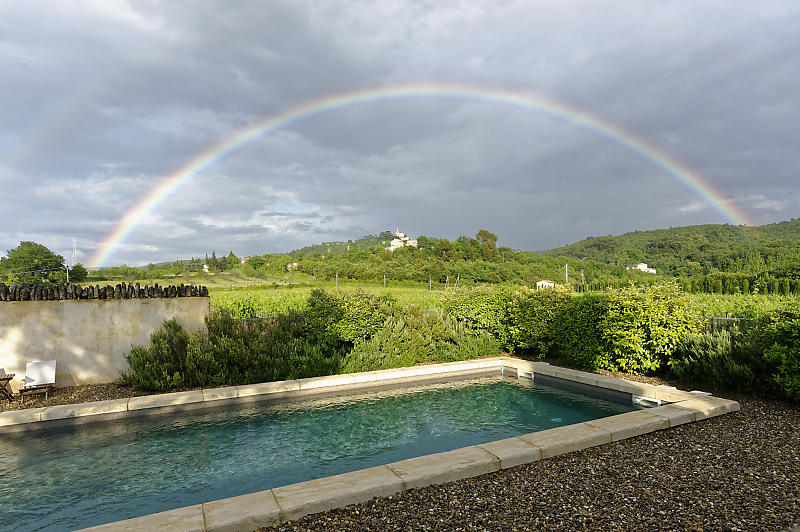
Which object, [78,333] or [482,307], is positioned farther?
[482,307]

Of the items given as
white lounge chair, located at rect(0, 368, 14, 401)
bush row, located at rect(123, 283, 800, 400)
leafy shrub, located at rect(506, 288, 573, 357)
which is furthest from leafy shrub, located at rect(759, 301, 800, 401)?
white lounge chair, located at rect(0, 368, 14, 401)

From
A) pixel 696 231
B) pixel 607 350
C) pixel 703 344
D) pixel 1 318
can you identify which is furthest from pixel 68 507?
pixel 696 231

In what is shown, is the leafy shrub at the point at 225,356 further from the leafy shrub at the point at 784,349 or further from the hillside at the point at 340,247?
the hillside at the point at 340,247

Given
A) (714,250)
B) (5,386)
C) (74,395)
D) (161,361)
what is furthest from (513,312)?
(714,250)

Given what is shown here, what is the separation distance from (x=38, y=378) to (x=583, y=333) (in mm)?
8869

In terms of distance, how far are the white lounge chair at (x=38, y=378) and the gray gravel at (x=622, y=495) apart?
5503 millimetres

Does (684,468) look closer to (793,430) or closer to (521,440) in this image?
(521,440)

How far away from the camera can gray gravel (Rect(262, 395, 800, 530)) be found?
110 inches

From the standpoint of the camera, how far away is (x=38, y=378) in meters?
6.21

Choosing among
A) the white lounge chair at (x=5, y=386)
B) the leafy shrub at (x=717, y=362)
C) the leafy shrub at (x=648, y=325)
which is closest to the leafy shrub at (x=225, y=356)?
the white lounge chair at (x=5, y=386)

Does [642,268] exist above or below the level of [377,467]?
above

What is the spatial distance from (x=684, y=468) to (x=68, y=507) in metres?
5.12

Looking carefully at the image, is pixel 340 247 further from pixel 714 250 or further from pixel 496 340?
pixel 496 340

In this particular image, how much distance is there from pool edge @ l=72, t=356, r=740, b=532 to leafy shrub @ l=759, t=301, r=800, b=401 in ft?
2.76
